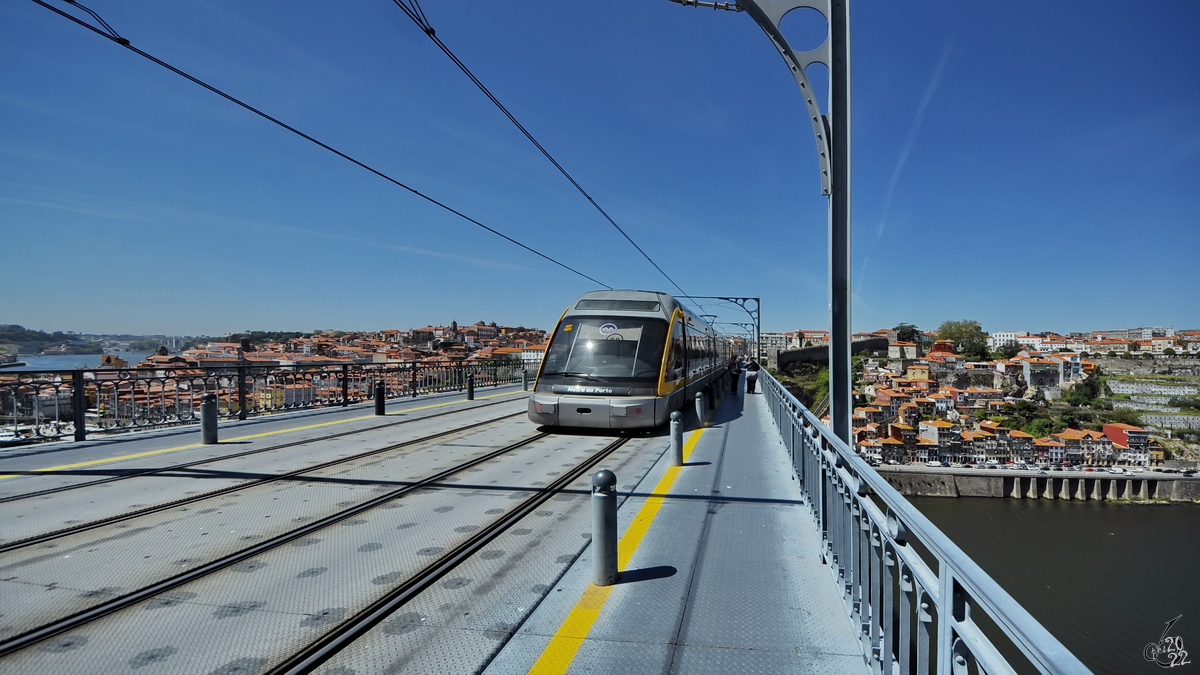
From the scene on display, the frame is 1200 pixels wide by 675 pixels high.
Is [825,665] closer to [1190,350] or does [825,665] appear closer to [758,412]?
[758,412]

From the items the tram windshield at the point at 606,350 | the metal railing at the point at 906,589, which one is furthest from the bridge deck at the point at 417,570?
the tram windshield at the point at 606,350

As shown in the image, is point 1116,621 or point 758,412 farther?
point 1116,621

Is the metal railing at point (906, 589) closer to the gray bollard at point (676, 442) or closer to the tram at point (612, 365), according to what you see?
the gray bollard at point (676, 442)

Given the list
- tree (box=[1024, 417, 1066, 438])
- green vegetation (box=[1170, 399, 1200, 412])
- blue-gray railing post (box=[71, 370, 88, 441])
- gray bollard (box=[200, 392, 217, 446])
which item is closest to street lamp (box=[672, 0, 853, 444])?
gray bollard (box=[200, 392, 217, 446])

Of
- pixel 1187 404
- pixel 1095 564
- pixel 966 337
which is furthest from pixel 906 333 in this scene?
pixel 1095 564

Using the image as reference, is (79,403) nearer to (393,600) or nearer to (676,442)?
(393,600)

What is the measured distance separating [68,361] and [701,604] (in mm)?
11841

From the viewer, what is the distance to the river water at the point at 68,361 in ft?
28.9

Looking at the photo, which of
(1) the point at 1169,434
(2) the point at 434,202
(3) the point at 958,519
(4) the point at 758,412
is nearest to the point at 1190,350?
(1) the point at 1169,434

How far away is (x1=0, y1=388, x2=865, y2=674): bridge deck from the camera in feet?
9.18

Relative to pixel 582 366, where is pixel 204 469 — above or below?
below

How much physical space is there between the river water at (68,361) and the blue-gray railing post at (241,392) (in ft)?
5.47

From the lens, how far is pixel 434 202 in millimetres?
9766

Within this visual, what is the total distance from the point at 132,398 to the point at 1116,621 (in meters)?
33.1
